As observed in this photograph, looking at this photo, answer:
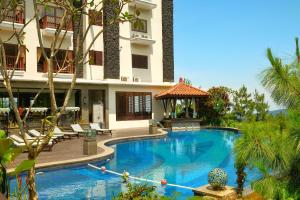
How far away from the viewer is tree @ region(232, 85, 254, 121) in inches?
1051

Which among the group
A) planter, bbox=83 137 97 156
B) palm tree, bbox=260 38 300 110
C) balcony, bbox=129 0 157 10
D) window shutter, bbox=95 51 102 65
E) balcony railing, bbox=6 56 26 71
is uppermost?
balcony, bbox=129 0 157 10

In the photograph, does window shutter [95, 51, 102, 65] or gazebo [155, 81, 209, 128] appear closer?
window shutter [95, 51, 102, 65]

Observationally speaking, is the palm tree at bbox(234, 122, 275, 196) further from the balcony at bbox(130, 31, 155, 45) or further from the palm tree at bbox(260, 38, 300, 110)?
the balcony at bbox(130, 31, 155, 45)

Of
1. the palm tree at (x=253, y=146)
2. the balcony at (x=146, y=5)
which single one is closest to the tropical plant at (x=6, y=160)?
the palm tree at (x=253, y=146)

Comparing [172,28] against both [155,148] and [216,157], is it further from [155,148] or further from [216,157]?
[216,157]

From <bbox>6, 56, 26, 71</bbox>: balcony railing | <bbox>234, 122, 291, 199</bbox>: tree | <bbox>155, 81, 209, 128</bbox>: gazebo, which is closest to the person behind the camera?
<bbox>234, 122, 291, 199</bbox>: tree

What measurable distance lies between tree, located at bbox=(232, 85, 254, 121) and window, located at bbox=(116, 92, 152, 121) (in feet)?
24.0

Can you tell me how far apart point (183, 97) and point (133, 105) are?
4.32 metres

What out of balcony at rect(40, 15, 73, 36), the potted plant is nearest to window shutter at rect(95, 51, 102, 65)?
balcony at rect(40, 15, 73, 36)

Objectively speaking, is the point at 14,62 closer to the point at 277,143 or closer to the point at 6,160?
the point at 6,160

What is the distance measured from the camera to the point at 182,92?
2731 cm

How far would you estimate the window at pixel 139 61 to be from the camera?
91.7 feet

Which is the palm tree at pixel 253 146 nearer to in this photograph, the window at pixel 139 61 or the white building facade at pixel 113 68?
the white building facade at pixel 113 68

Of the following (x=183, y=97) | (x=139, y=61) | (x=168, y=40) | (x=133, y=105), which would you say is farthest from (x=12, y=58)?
(x=168, y=40)
